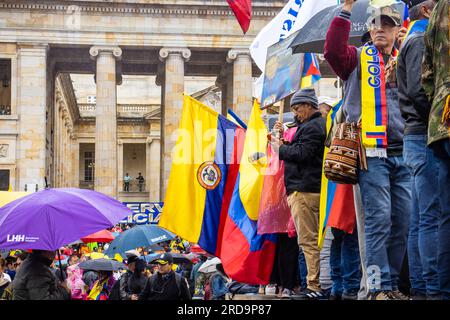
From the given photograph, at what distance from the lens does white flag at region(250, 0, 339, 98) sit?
1309cm

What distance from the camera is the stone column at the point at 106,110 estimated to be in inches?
2168

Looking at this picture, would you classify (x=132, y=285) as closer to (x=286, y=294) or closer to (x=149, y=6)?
(x=286, y=294)

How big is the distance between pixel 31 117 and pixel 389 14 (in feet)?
154

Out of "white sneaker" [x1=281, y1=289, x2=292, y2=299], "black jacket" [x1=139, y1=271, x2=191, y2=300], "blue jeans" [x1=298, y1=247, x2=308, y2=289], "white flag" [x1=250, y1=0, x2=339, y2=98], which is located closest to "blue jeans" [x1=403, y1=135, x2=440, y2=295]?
"white sneaker" [x1=281, y1=289, x2=292, y2=299]

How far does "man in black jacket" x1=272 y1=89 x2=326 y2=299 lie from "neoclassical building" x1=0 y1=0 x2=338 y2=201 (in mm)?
43230

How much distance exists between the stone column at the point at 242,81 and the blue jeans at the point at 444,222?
48.8 m

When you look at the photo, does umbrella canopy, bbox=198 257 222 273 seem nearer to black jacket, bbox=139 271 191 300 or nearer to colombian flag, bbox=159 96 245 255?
black jacket, bbox=139 271 191 300

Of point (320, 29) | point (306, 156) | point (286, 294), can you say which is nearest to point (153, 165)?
point (320, 29)

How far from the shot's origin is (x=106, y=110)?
55.8 metres

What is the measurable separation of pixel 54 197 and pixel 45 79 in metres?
45.0

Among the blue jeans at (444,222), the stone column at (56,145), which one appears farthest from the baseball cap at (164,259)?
the stone column at (56,145)

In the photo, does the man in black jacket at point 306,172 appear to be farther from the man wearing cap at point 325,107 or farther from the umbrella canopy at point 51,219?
the umbrella canopy at point 51,219
